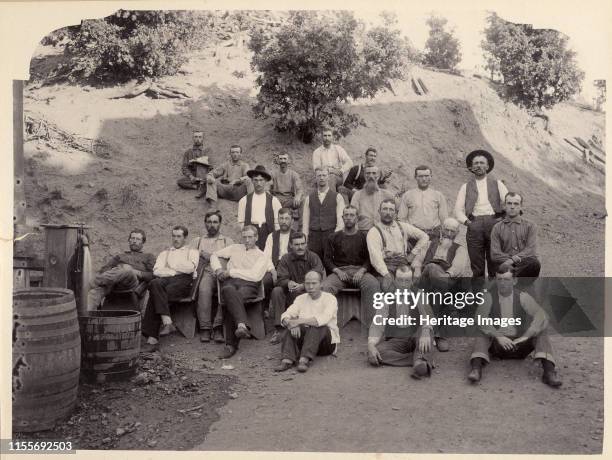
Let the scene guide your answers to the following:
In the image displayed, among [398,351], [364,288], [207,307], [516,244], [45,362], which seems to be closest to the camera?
[45,362]

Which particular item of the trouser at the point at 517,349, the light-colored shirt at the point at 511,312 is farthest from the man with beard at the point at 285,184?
the trouser at the point at 517,349

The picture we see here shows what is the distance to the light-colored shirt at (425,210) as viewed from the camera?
6262 millimetres

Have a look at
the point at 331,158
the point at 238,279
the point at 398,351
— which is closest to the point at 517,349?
the point at 398,351

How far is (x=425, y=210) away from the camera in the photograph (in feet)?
20.7

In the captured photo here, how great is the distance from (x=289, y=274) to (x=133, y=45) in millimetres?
6024

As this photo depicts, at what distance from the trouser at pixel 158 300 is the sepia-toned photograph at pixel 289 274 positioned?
0.02m

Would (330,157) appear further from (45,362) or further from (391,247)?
(45,362)

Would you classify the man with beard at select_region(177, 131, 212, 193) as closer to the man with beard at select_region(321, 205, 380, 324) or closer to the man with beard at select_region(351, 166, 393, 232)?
the man with beard at select_region(351, 166, 393, 232)

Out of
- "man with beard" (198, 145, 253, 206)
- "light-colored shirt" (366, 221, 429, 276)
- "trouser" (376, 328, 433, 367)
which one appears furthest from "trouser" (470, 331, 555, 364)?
"man with beard" (198, 145, 253, 206)

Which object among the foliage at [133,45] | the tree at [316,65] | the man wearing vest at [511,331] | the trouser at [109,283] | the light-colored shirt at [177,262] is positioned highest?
the foliage at [133,45]

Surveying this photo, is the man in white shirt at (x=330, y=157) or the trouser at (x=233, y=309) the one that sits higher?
the man in white shirt at (x=330, y=157)

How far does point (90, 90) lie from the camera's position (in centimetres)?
1034

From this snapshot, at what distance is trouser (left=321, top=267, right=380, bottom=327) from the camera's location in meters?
5.62

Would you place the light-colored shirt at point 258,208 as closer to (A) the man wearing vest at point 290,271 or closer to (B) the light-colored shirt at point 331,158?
(A) the man wearing vest at point 290,271
